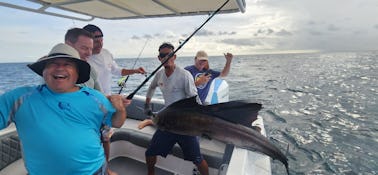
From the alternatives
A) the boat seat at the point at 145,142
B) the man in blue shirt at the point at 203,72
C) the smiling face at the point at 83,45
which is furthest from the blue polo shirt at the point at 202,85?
the smiling face at the point at 83,45

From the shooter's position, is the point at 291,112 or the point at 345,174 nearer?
the point at 345,174

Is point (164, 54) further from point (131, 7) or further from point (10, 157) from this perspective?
point (10, 157)

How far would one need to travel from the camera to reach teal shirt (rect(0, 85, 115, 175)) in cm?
140

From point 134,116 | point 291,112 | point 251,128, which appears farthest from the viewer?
point 291,112

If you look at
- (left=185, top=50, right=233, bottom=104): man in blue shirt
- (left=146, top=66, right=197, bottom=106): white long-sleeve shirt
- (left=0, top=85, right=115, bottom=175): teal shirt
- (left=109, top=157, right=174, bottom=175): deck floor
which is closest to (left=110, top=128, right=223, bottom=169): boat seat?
(left=109, top=157, right=174, bottom=175): deck floor

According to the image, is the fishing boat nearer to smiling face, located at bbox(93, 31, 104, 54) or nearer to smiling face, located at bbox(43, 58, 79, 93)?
smiling face, located at bbox(93, 31, 104, 54)

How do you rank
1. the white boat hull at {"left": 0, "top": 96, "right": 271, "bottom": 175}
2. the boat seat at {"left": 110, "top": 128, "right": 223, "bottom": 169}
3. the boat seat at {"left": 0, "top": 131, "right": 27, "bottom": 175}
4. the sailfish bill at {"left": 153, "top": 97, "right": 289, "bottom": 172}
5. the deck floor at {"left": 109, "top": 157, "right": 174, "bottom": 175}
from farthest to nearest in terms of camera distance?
the deck floor at {"left": 109, "top": 157, "right": 174, "bottom": 175} → the boat seat at {"left": 110, "top": 128, "right": 223, "bottom": 169} → the boat seat at {"left": 0, "top": 131, "right": 27, "bottom": 175} → the white boat hull at {"left": 0, "top": 96, "right": 271, "bottom": 175} → the sailfish bill at {"left": 153, "top": 97, "right": 289, "bottom": 172}

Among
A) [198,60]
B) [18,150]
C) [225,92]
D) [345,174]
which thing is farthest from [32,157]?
[345,174]

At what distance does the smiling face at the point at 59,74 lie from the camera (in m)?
1.45

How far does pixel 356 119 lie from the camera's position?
313 inches

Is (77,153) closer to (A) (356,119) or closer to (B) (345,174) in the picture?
(B) (345,174)

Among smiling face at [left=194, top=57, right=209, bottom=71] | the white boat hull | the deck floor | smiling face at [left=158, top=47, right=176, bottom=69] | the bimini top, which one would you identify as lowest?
the deck floor

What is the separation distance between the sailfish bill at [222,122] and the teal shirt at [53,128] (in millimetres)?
661

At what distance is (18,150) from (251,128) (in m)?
2.82
